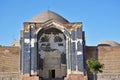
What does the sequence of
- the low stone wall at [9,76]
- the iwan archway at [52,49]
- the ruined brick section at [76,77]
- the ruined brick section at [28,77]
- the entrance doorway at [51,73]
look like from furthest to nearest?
1. the entrance doorway at [51,73]
2. the low stone wall at [9,76]
3. the iwan archway at [52,49]
4. the ruined brick section at [76,77]
5. the ruined brick section at [28,77]

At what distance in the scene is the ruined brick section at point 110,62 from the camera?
89.5 ft

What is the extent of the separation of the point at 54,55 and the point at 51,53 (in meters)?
0.33

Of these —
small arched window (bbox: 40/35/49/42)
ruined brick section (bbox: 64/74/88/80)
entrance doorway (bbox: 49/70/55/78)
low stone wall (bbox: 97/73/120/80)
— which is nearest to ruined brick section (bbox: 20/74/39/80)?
entrance doorway (bbox: 49/70/55/78)

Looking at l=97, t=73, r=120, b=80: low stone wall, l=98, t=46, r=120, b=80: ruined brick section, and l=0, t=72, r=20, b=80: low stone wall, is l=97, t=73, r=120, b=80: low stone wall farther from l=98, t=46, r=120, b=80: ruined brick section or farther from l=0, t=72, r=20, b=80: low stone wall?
l=0, t=72, r=20, b=80: low stone wall

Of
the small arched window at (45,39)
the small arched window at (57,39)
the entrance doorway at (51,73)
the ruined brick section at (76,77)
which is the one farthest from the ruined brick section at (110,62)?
the small arched window at (45,39)

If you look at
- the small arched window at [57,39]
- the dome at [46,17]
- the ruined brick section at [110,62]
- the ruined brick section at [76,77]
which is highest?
the dome at [46,17]

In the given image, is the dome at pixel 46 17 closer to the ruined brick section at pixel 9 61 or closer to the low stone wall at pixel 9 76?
the ruined brick section at pixel 9 61

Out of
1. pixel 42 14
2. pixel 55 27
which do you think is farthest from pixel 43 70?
pixel 42 14

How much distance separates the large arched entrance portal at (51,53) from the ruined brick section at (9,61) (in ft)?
6.86

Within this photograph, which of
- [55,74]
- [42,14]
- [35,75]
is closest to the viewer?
[35,75]

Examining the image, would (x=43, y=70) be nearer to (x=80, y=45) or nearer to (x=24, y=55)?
(x=24, y=55)

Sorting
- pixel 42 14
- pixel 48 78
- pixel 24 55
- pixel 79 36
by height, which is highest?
pixel 42 14

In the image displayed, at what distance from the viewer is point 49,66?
28047mm

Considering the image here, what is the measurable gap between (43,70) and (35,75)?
1674mm
